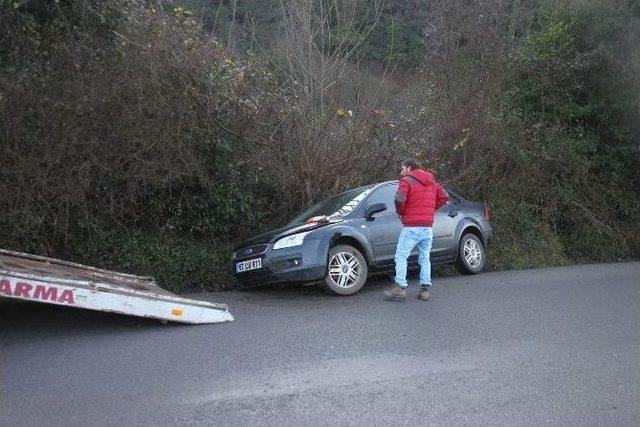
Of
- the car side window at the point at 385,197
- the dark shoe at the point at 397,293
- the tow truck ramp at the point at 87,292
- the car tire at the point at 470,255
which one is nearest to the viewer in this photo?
the tow truck ramp at the point at 87,292

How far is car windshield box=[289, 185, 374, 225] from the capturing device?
9.69 metres

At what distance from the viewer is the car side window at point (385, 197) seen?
32.6 feet

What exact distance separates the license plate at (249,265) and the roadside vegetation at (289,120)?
1.28m

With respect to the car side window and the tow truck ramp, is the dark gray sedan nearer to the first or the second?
the car side window

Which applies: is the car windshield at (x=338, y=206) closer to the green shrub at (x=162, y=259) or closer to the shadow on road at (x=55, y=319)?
the green shrub at (x=162, y=259)

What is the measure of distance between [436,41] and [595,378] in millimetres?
12230

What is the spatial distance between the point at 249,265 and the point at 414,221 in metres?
2.27

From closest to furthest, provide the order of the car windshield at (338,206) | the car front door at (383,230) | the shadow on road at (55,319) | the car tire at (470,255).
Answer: the shadow on road at (55,319) < the car front door at (383,230) < the car windshield at (338,206) < the car tire at (470,255)

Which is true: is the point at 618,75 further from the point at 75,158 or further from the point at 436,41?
the point at 75,158

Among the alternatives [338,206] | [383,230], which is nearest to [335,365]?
[383,230]

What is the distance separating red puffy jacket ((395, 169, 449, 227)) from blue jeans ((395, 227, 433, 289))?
0.09 meters

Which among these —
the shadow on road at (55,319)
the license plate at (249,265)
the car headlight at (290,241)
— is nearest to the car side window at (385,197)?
the car headlight at (290,241)

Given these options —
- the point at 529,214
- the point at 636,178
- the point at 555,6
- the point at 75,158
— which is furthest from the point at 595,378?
the point at 555,6

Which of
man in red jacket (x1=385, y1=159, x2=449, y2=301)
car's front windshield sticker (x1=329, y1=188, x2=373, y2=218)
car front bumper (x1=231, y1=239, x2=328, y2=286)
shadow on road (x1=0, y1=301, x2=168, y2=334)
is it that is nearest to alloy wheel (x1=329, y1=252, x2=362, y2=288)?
car front bumper (x1=231, y1=239, x2=328, y2=286)
